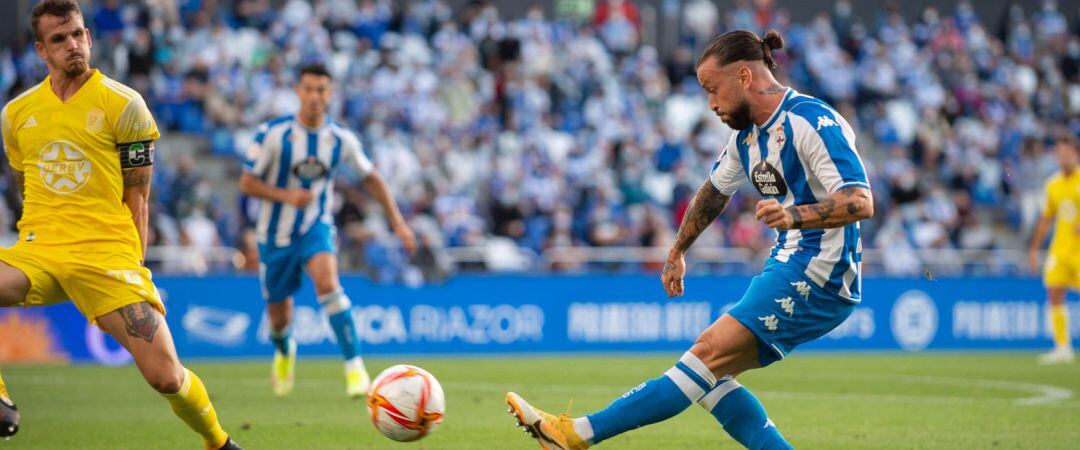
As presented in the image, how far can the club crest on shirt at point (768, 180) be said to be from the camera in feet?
20.8

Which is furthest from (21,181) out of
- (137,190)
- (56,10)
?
(56,10)

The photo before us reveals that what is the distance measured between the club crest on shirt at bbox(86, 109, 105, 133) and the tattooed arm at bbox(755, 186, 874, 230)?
3285 mm

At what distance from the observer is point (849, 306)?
6.44 m

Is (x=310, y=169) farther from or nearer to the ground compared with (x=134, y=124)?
nearer to the ground

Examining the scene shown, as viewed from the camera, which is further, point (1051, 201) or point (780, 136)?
point (1051, 201)

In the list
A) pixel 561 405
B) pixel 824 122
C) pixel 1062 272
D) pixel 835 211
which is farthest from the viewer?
pixel 1062 272

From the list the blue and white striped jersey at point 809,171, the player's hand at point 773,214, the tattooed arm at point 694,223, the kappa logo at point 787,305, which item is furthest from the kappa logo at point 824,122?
the tattooed arm at point 694,223

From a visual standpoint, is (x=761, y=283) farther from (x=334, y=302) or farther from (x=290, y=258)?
(x=290, y=258)

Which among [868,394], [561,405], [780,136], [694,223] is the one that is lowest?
[868,394]

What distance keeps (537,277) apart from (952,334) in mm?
7109

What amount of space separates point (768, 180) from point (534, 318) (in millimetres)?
13312

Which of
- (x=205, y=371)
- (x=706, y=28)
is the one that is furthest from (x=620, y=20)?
(x=205, y=371)

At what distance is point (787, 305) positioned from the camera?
629cm

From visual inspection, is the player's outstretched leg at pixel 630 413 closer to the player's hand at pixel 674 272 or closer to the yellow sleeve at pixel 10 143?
the player's hand at pixel 674 272
